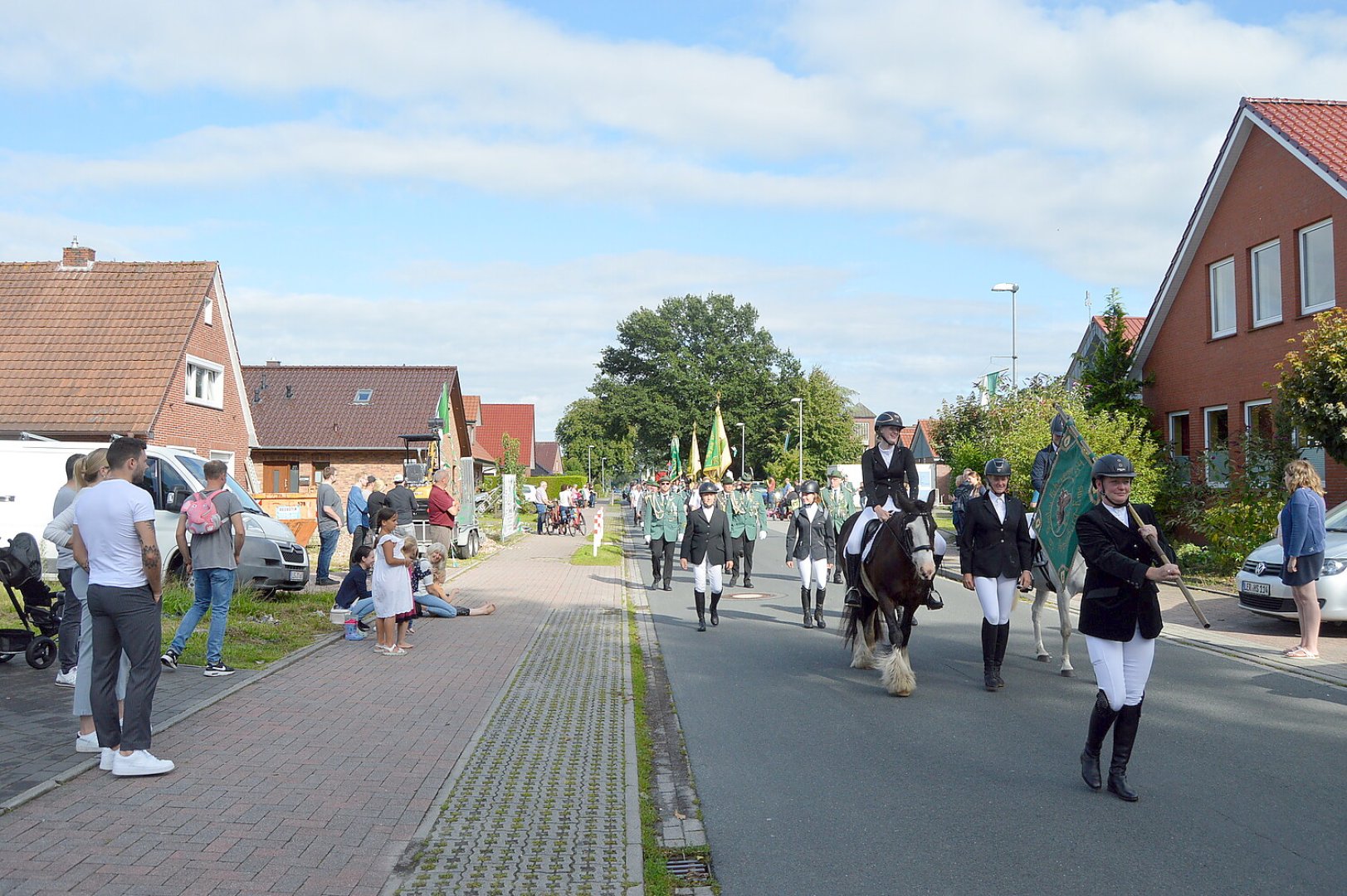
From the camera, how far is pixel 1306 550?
9.94 metres

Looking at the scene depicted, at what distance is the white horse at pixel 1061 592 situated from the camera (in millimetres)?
9367

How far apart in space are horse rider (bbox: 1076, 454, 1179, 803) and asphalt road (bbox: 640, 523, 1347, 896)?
32cm

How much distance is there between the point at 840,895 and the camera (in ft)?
14.5

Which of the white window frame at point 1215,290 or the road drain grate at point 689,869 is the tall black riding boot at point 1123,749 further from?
the white window frame at point 1215,290

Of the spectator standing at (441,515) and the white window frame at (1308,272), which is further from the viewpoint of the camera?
the spectator standing at (441,515)

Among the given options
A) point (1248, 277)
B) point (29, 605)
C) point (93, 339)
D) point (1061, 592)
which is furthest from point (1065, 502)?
point (93, 339)

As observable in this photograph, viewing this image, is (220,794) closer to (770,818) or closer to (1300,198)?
(770,818)

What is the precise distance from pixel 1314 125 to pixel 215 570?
2007 cm

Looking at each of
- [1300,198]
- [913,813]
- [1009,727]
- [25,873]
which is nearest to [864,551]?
[1009,727]

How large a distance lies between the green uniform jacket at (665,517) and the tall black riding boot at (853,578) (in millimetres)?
8609

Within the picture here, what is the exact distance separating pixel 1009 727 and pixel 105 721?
18.5 ft

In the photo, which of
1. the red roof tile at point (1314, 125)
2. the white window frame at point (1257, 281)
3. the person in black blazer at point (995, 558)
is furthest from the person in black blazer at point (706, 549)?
the white window frame at point (1257, 281)

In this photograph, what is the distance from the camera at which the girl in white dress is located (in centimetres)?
1054

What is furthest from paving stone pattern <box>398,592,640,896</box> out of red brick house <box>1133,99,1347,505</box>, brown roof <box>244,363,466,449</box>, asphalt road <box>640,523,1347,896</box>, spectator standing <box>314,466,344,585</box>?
brown roof <box>244,363,466,449</box>
